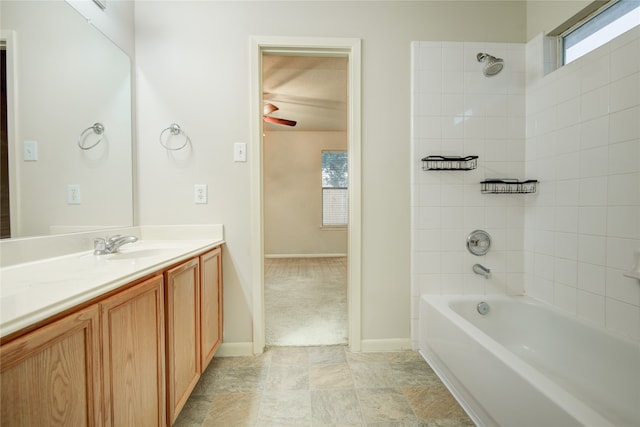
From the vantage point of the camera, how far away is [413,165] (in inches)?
72.2

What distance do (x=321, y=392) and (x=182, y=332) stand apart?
804 millimetres

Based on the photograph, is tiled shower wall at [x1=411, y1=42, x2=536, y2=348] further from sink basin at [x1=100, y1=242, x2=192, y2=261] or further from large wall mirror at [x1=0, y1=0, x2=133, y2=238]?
large wall mirror at [x1=0, y1=0, x2=133, y2=238]

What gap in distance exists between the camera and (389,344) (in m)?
1.86

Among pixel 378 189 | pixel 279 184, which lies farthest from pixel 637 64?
pixel 279 184

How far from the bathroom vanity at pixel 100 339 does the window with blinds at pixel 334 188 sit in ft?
13.4

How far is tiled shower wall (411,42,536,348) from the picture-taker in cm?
182

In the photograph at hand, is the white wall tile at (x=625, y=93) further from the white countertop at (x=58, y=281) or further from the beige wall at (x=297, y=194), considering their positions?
the beige wall at (x=297, y=194)

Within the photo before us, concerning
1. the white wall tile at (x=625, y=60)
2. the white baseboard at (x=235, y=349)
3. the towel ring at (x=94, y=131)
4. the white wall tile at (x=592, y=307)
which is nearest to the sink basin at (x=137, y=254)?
the towel ring at (x=94, y=131)

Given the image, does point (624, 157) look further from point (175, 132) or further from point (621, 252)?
point (175, 132)

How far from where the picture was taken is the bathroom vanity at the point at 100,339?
545 mm

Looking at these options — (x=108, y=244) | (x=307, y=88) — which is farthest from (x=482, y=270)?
(x=307, y=88)

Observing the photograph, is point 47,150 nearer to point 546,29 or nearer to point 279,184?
point 546,29

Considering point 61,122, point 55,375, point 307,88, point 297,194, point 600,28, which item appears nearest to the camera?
point 55,375

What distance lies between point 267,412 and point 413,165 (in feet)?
5.51
